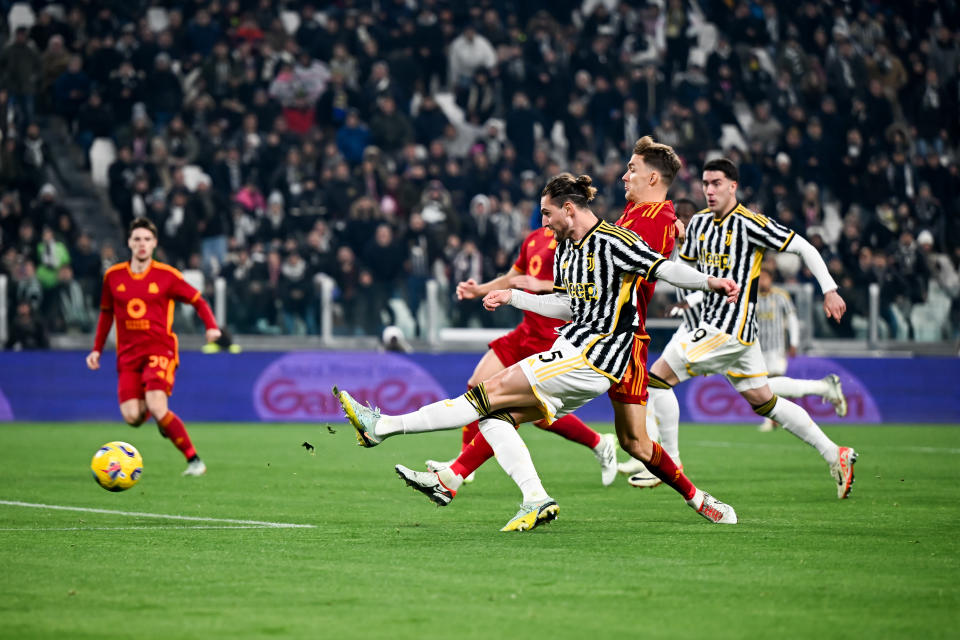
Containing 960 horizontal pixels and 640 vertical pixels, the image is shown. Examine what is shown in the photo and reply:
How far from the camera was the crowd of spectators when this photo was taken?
20.4 metres

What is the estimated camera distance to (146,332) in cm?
1171

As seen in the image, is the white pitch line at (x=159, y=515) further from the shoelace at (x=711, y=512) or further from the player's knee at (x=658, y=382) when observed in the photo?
→ the player's knee at (x=658, y=382)

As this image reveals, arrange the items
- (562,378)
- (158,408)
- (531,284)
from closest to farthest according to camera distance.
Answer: (562,378)
(531,284)
(158,408)

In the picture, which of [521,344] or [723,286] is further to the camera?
[521,344]

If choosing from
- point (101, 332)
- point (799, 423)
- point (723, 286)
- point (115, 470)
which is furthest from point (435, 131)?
point (723, 286)

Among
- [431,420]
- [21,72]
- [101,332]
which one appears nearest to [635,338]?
[431,420]

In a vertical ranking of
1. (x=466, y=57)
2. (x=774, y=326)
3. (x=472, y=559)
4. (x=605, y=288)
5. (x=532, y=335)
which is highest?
(x=466, y=57)

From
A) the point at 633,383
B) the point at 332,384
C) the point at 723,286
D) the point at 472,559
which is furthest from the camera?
the point at 332,384

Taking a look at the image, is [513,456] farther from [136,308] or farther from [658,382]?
[136,308]

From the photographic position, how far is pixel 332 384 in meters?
19.5

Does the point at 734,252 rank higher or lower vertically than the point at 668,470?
higher

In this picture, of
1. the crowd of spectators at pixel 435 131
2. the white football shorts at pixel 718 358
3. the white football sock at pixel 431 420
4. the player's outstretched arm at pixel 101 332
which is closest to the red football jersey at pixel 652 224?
the white football shorts at pixel 718 358

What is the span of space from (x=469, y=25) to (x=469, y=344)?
7.68m

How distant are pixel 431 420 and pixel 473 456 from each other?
2.66 ft
